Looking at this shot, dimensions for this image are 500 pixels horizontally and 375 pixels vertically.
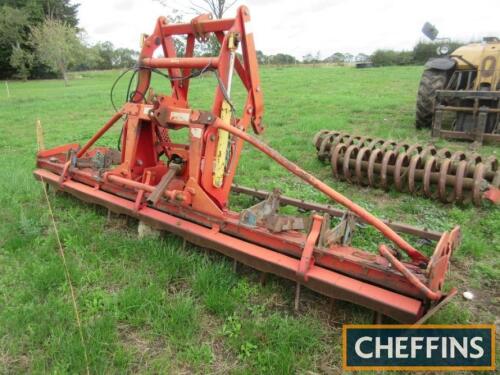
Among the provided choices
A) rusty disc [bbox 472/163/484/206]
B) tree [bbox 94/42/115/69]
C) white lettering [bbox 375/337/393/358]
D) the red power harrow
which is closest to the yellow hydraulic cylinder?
the red power harrow

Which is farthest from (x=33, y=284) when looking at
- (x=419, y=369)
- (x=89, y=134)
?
(x=89, y=134)

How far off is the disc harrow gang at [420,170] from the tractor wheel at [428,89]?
281 cm

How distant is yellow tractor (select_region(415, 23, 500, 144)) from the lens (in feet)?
22.3

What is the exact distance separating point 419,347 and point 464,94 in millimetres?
5545

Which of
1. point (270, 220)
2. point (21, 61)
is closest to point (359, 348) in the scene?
point (270, 220)

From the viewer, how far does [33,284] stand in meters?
3.33

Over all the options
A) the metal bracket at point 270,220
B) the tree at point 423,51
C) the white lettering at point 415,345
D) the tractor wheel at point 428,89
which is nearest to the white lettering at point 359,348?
the white lettering at point 415,345

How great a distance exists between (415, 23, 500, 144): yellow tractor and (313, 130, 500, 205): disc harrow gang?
2322 mm

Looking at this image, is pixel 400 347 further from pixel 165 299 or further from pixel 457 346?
pixel 165 299

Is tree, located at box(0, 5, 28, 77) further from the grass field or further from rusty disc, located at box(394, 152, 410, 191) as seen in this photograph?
rusty disc, located at box(394, 152, 410, 191)

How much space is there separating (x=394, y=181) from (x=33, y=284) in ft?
13.3

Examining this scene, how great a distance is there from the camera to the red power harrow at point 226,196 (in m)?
2.71

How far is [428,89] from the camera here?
25.1 ft

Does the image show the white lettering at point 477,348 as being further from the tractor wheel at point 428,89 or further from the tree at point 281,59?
the tree at point 281,59
